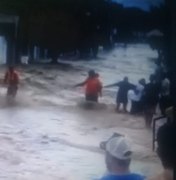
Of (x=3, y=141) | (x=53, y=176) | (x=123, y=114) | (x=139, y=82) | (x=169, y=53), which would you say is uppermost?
(x=169, y=53)

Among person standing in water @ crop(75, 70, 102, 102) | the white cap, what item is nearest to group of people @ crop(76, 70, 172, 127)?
person standing in water @ crop(75, 70, 102, 102)

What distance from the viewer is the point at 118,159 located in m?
1.78

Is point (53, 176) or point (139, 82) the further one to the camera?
point (139, 82)

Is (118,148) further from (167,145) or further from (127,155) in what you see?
(167,145)

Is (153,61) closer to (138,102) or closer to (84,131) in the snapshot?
(138,102)

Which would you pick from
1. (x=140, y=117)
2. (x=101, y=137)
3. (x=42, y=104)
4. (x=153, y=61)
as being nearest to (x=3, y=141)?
(x=42, y=104)

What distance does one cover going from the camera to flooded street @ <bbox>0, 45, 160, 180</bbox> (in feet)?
5.96

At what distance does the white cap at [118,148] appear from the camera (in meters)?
1.76

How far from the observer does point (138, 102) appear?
1.94 metres

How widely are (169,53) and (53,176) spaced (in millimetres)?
675

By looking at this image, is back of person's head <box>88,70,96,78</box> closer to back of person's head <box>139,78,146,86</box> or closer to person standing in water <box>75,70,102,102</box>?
person standing in water <box>75,70,102,102</box>

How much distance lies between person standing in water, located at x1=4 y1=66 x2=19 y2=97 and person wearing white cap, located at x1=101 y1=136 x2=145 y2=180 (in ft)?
1.43

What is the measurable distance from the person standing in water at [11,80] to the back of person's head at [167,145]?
0.61 metres

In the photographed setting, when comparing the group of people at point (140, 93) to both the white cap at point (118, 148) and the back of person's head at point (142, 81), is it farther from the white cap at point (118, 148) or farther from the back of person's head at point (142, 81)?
the white cap at point (118, 148)
